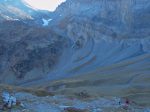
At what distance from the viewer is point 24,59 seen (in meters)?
190

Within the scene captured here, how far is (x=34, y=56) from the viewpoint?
19488 cm

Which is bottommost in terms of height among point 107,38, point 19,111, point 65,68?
point 19,111

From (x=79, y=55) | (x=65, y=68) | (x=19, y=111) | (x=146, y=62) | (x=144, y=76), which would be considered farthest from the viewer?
(x=79, y=55)

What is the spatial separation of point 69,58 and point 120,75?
197 ft

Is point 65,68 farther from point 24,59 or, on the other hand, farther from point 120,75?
point 120,75

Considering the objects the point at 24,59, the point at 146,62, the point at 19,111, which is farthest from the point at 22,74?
the point at 19,111

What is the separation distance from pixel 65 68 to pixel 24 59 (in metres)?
24.7

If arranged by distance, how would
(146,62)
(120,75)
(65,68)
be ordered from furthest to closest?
(65,68) → (146,62) → (120,75)

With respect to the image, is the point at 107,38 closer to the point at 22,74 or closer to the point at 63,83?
the point at 22,74

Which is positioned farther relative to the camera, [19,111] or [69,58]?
[69,58]

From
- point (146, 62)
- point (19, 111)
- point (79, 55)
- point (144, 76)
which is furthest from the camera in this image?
point (79, 55)

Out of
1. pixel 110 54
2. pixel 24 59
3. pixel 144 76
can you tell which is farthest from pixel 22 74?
pixel 144 76

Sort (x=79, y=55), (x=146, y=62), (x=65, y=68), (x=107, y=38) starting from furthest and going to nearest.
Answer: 1. (x=107, y=38)
2. (x=79, y=55)
3. (x=65, y=68)
4. (x=146, y=62)

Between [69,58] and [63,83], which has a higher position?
[69,58]
